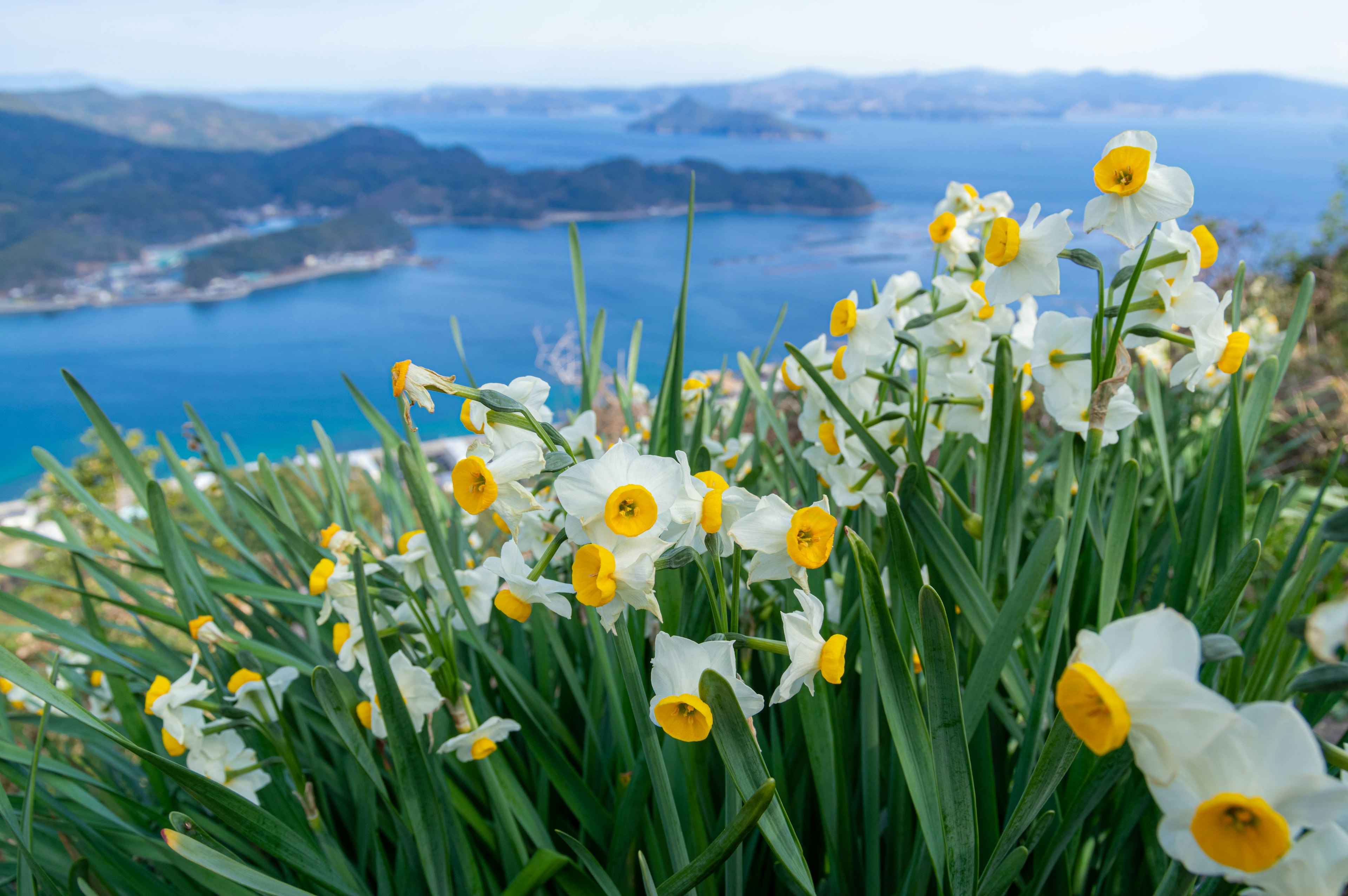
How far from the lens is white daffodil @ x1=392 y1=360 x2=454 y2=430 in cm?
55

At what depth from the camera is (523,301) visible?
38.1 meters

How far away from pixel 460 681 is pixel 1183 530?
0.97 meters

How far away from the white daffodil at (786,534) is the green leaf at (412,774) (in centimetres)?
34

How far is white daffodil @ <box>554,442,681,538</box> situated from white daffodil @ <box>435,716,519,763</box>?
343 millimetres

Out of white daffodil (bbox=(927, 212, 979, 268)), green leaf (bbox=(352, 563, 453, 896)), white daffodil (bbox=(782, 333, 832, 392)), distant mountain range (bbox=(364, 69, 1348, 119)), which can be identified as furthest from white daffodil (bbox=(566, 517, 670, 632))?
distant mountain range (bbox=(364, 69, 1348, 119))

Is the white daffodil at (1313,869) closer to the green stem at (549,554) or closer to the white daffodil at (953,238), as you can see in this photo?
the green stem at (549,554)

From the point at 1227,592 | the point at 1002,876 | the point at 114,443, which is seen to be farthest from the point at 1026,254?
the point at 114,443

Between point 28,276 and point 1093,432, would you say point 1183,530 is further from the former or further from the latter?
point 28,276

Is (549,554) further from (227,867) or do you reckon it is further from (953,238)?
(953,238)

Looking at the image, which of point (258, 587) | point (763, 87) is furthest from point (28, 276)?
point (763, 87)

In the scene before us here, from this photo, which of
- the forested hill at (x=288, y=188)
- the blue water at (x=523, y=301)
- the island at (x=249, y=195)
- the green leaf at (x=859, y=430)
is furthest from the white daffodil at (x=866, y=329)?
the forested hill at (x=288, y=188)

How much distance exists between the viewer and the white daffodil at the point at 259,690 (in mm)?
805

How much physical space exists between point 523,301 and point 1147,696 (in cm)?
3960

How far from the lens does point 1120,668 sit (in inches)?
13.6
